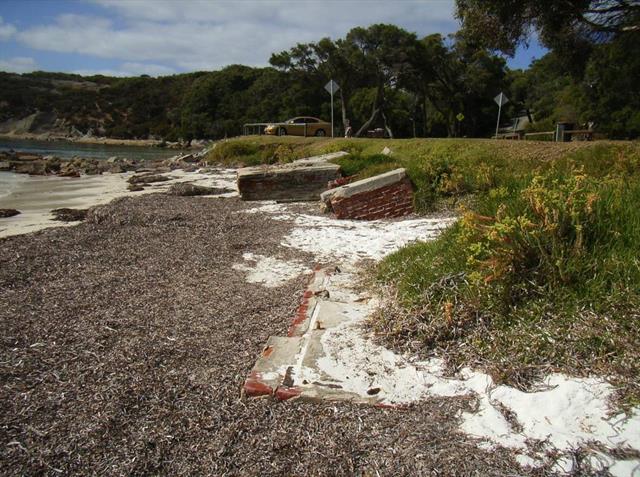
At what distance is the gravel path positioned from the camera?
207 cm

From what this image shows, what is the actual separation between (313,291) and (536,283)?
1.86 m

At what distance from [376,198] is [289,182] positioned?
2.55 meters

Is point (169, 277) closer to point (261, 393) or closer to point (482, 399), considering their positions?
point (261, 393)

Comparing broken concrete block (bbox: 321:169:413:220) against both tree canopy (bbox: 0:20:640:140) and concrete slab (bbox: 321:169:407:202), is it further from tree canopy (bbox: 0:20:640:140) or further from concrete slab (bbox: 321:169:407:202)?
tree canopy (bbox: 0:20:640:140)

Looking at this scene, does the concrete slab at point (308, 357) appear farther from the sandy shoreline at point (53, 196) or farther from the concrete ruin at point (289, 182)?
the concrete ruin at point (289, 182)

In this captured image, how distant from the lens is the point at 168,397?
2.59 metres

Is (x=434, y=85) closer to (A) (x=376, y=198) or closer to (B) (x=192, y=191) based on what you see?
(B) (x=192, y=191)

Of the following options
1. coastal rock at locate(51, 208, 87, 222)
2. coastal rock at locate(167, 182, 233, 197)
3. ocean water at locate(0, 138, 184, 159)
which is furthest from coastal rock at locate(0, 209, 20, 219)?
ocean water at locate(0, 138, 184, 159)

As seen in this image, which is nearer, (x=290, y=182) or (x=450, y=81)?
(x=290, y=182)

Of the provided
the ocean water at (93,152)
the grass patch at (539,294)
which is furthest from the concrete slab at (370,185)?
the ocean water at (93,152)

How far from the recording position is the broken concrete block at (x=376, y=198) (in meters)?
7.48

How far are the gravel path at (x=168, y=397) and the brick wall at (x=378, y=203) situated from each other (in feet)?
9.67

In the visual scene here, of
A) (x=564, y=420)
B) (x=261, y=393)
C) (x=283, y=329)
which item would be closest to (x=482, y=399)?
(x=564, y=420)

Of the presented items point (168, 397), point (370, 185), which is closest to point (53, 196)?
point (370, 185)
